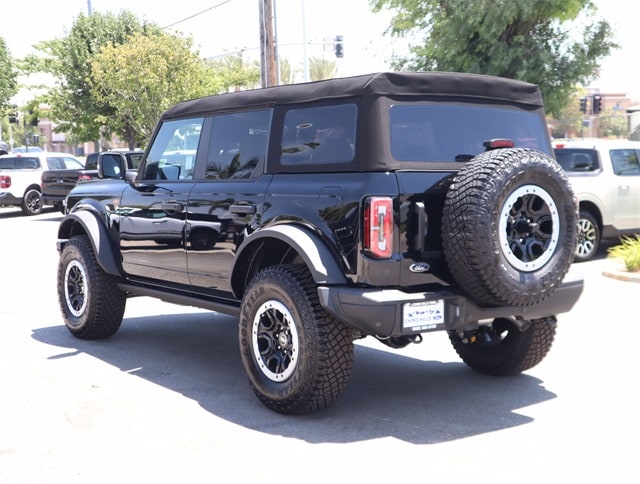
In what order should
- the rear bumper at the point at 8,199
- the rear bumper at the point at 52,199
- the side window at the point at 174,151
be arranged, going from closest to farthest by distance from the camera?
1. the side window at the point at 174,151
2. the rear bumper at the point at 52,199
3. the rear bumper at the point at 8,199

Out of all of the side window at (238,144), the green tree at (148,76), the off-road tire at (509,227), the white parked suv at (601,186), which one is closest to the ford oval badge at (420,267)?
the off-road tire at (509,227)

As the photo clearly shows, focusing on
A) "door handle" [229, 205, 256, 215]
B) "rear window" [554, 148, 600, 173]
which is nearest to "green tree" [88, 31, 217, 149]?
"rear window" [554, 148, 600, 173]

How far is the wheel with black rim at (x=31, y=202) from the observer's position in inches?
958

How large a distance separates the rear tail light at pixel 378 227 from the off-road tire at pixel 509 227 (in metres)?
0.33

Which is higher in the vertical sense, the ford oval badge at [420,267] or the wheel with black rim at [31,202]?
the ford oval badge at [420,267]

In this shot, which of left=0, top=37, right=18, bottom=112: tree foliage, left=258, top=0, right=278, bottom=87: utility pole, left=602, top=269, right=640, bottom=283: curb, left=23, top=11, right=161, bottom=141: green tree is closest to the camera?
left=602, top=269, right=640, bottom=283: curb

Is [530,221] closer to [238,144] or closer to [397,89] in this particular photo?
[397,89]

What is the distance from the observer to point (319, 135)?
551 cm

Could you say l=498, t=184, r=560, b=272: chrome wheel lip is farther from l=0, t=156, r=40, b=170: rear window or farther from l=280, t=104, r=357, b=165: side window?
l=0, t=156, r=40, b=170: rear window

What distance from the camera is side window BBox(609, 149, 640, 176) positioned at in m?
12.8

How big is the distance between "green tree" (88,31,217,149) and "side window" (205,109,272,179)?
23.7m

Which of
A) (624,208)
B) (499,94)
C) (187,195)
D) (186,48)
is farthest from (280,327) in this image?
(186,48)

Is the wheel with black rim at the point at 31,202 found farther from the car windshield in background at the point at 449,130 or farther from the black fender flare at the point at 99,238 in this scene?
the car windshield in background at the point at 449,130

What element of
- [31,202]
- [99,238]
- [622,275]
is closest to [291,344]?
[99,238]
